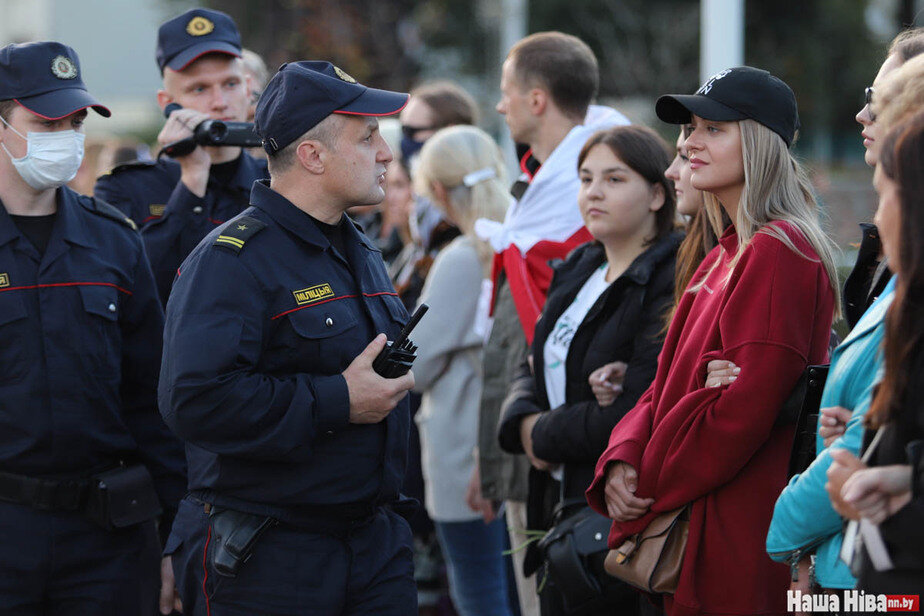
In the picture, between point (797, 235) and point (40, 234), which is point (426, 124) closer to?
point (40, 234)

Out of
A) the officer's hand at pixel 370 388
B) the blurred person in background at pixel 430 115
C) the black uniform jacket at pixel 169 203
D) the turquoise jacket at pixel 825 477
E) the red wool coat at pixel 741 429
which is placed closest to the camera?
the turquoise jacket at pixel 825 477

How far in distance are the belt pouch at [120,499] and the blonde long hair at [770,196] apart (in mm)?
2052

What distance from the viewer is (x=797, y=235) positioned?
2.93 meters

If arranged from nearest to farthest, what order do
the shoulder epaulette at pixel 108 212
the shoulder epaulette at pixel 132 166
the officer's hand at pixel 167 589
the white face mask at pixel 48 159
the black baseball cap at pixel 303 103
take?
the black baseball cap at pixel 303 103 < the white face mask at pixel 48 159 < the officer's hand at pixel 167 589 < the shoulder epaulette at pixel 108 212 < the shoulder epaulette at pixel 132 166

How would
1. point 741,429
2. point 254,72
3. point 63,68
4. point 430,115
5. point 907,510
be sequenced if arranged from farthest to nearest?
1. point 430,115
2. point 254,72
3. point 63,68
4. point 741,429
5. point 907,510

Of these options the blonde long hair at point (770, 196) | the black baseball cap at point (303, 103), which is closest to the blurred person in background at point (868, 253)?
the blonde long hair at point (770, 196)

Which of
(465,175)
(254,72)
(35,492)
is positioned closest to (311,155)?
(35,492)

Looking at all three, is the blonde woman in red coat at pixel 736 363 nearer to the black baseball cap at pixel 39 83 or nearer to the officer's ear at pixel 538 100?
the officer's ear at pixel 538 100

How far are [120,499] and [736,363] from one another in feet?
6.61

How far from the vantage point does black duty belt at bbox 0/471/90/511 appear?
3367 mm

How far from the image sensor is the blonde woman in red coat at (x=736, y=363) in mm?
2848

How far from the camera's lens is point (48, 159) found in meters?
3.53

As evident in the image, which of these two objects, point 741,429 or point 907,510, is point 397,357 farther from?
point 907,510

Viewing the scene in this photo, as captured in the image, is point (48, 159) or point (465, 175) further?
point (465, 175)
